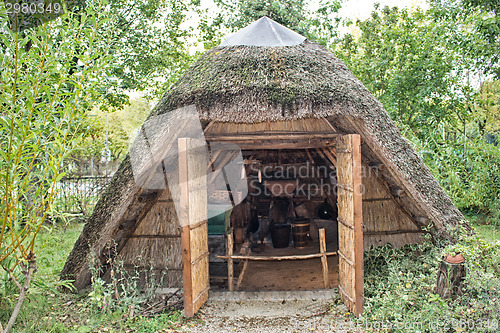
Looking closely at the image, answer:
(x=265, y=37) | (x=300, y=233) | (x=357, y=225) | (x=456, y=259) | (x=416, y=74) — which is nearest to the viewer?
(x=456, y=259)

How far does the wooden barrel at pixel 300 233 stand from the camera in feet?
22.4

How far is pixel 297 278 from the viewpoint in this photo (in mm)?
5258

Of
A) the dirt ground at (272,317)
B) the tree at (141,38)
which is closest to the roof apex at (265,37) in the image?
the dirt ground at (272,317)

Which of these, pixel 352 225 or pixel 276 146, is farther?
pixel 276 146

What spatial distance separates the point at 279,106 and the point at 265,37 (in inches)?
54.0

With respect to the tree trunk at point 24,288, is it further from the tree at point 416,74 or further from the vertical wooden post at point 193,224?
the tree at point 416,74

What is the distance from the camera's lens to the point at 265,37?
4586mm

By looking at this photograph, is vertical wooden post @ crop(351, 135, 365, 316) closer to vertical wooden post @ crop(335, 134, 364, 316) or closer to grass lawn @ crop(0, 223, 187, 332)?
vertical wooden post @ crop(335, 134, 364, 316)

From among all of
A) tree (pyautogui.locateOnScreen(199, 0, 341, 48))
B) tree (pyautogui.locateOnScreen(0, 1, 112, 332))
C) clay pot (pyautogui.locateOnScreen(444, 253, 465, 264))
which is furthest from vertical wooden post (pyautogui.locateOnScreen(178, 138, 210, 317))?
tree (pyautogui.locateOnScreen(199, 0, 341, 48))

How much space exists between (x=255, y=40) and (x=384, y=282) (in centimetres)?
351

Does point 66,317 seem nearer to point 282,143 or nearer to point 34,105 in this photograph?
point 34,105

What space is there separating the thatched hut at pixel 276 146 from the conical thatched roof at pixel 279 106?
1cm

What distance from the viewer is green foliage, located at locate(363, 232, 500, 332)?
296 cm

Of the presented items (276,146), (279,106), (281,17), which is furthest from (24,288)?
(281,17)
